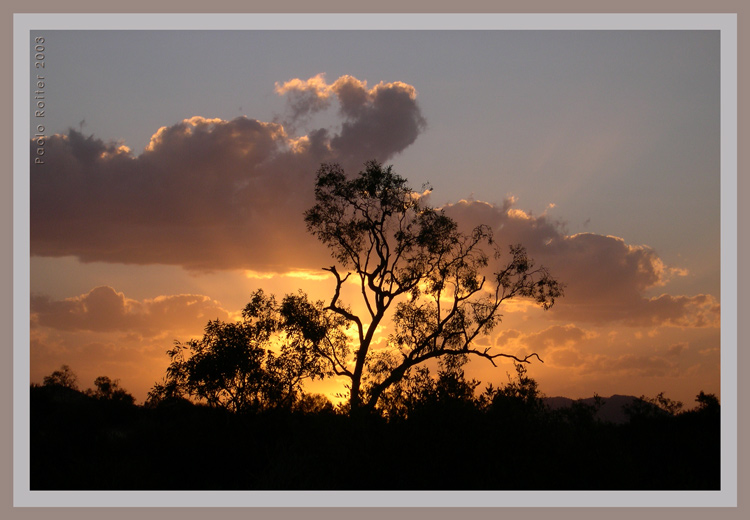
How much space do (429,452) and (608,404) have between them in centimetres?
1295

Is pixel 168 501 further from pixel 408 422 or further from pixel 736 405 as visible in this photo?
pixel 736 405

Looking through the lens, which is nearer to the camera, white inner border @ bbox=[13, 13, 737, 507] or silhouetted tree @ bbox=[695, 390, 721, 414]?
white inner border @ bbox=[13, 13, 737, 507]

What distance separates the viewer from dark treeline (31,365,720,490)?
1731 cm

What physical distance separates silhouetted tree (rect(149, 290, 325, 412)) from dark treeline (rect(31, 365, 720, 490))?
3.31ft

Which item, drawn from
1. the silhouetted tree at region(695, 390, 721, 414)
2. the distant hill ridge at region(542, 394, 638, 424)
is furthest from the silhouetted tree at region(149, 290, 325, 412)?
the silhouetted tree at region(695, 390, 721, 414)

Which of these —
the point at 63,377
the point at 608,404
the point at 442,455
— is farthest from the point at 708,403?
the point at 63,377

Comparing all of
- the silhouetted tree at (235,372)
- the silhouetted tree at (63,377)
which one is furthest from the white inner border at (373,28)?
the silhouetted tree at (63,377)

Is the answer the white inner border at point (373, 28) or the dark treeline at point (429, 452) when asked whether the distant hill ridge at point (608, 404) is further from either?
the white inner border at point (373, 28)

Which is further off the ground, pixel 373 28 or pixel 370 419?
pixel 373 28

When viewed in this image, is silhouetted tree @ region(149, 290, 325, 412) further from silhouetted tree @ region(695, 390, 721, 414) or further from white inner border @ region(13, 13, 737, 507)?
silhouetted tree @ region(695, 390, 721, 414)

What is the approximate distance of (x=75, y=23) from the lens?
15844 mm

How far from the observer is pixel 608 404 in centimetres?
2698

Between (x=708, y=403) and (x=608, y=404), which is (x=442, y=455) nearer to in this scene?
→ (x=608, y=404)

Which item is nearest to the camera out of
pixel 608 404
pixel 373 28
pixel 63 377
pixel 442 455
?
pixel 373 28
